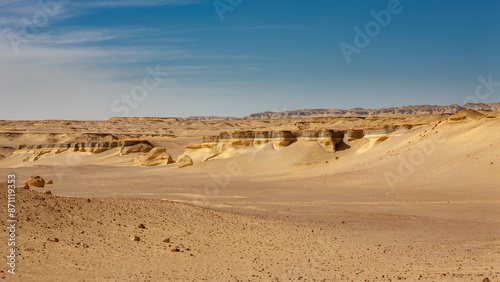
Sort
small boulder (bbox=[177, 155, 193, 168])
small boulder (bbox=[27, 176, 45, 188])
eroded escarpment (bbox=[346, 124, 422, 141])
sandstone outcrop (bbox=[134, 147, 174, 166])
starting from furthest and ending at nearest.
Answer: sandstone outcrop (bbox=[134, 147, 174, 166]), small boulder (bbox=[177, 155, 193, 168]), eroded escarpment (bbox=[346, 124, 422, 141]), small boulder (bbox=[27, 176, 45, 188])

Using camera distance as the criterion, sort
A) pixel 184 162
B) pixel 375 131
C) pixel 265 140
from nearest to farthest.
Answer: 1. pixel 375 131
2. pixel 184 162
3. pixel 265 140

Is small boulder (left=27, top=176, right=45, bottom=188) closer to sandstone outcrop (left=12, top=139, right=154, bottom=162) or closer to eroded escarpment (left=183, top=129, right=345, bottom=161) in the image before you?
eroded escarpment (left=183, top=129, right=345, bottom=161)

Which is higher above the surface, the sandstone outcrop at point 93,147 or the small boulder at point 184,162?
the sandstone outcrop at point 93,147

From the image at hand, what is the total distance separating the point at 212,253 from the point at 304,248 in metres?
1.87

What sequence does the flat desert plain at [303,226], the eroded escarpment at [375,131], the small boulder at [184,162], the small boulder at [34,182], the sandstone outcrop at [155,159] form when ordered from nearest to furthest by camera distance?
the flat desert plain at [303,226] < the small boulder at [34,182] < the eroded escarpment at [375,131] < the small boulder at [184,162] < the sandstone outcrop at [155,159]

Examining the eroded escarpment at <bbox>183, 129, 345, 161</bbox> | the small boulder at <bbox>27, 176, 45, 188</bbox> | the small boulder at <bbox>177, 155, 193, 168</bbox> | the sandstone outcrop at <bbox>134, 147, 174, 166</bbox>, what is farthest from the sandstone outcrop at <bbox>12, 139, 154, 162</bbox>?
the small boulder at <bbox>27, 176, 45, 188</bbox>

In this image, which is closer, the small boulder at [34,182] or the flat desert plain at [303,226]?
the flat desert plain at [303,226]

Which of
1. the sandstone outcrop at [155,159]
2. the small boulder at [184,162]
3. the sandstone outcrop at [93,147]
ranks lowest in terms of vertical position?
the small boulder at [184,162]

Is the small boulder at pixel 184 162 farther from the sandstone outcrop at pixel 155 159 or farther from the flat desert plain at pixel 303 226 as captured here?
the flat desert plain at pixel 303 226

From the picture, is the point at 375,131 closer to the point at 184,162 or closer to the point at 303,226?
the point at 184,162

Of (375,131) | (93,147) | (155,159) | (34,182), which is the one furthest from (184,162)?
(93,147)

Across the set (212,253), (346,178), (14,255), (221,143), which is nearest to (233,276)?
(212,253)

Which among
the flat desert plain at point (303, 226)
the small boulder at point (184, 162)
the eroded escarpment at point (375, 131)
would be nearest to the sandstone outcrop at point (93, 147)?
the small boulder at point (184, 162)

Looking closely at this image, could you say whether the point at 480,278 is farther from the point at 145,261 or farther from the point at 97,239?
the point at 97,239
